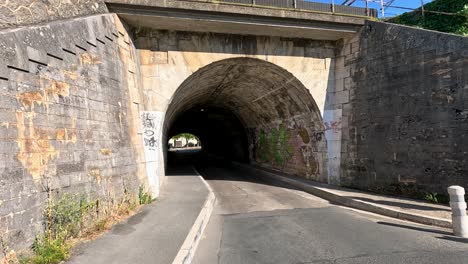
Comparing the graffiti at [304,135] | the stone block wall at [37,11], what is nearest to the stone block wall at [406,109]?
the graffiti at [304,135]

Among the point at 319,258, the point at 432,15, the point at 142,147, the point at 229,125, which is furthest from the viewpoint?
the point at 229,125

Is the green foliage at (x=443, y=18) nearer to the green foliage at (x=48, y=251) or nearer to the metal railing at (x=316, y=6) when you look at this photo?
the metal railing at (x=316, y=6)

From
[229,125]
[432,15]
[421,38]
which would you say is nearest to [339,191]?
[421,38]

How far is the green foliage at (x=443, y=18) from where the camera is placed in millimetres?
10224

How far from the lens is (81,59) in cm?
627

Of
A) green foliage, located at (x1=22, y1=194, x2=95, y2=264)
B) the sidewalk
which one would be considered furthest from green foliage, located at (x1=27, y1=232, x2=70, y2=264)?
the sidewalk

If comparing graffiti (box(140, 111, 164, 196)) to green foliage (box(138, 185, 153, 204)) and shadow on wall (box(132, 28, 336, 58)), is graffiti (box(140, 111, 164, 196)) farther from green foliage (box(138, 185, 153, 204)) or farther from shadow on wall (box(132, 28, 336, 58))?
shadow on wall (box(132, 28, 336, 58))

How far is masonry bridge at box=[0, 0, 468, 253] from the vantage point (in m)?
4.80

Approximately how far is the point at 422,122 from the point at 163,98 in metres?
7.95

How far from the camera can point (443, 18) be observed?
10820 mm

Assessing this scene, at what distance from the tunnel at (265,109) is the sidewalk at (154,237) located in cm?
445

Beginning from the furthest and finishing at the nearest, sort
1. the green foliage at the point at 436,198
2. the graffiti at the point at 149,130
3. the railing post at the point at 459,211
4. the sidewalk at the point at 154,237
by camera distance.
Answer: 1. the graffiti at the point at 149,130
2. the green foliage at the point at 436,198
3. the railing post at the point at 459,211
4. the sidewalk at the point at 154,237

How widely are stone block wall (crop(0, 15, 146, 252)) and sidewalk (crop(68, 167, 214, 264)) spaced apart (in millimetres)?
810

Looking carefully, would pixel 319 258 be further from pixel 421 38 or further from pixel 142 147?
pixel 421 38
